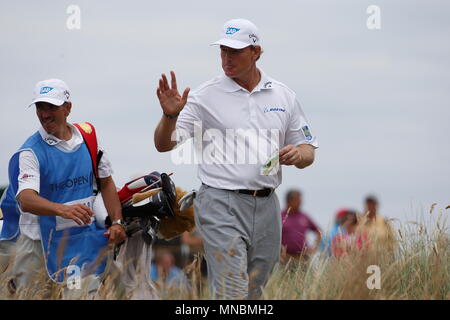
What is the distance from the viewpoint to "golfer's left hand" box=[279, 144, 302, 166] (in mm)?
8398

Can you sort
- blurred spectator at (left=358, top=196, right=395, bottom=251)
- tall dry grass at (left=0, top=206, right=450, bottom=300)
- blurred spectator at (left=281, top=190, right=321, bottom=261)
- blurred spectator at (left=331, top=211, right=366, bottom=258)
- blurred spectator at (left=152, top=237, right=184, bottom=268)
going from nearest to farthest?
tall dry grass at (left=0, top=206, right=450, bottom=300), blurred spectator at (left=331, top=211, right=366, bottom=258), blurred spectator at (left=358, top=196, right=395, bottom=251), blurred spectator at (left=281, top=190, right=321, bottom=261), blurred spectator at (left=152, top=237, right=184, bottom=268)

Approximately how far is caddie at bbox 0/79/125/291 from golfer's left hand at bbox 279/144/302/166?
1365mm

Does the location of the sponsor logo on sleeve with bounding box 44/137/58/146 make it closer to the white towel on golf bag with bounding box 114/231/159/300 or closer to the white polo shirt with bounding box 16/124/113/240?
the white polo shirt with bounding box 16/124/113/240

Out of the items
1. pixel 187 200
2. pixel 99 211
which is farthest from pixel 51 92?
pixel 187 200

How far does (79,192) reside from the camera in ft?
28.4

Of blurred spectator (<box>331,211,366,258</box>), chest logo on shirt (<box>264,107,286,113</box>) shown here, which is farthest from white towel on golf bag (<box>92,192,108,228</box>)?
blurred spectator (<box>331,211,366,258</box>)

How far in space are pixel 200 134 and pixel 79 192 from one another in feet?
3.27

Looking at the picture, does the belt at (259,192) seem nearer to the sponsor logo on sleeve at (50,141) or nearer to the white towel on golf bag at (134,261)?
the white towel on golf bag at (134,261)

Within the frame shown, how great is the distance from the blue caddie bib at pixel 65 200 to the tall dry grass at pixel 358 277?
0.73ft

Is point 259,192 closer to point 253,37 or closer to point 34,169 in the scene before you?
point 253,37

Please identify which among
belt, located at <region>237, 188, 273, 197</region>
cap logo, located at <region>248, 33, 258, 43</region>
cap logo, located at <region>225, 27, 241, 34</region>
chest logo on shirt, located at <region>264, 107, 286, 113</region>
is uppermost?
cap logo, located at <region>225, 27, 241, 34</region>

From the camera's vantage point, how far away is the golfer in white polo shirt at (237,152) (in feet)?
27.3
